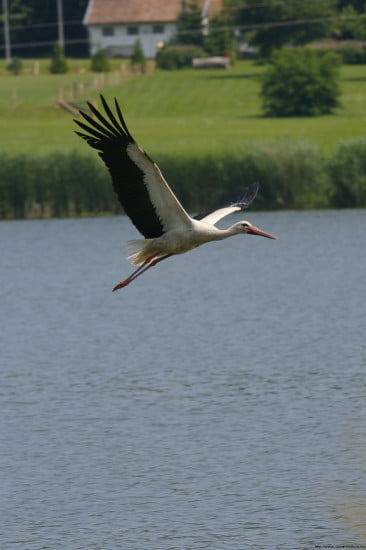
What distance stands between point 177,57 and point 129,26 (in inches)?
Answer: 812

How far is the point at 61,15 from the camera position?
13038cm

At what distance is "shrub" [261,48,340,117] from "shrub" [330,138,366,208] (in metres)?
35.9

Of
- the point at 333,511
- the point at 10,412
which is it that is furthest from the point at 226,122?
the point at 333,511

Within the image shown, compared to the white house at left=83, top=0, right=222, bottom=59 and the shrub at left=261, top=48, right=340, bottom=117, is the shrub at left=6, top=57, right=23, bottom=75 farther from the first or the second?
the shrub at left=261, top=48, right=340, bottom=117

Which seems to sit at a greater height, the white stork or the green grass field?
the white stork

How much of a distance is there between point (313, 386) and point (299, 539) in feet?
30.0

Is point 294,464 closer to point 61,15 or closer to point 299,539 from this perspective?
point 299,539

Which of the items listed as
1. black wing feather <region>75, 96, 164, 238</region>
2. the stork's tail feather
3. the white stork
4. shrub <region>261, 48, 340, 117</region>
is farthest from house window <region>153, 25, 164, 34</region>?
black wing feather <region>75, 96, 164, 238</region>

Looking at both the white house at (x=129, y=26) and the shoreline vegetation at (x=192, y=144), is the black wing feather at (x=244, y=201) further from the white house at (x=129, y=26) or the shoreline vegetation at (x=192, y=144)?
the white house at (x=129, y=26)

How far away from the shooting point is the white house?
440 feet

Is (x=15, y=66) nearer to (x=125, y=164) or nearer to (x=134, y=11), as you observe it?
(x=134, y=11)

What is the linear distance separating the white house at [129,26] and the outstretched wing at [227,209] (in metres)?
113

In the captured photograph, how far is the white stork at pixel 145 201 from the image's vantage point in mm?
17406

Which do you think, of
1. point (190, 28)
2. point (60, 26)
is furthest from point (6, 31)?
point (190, 28)
